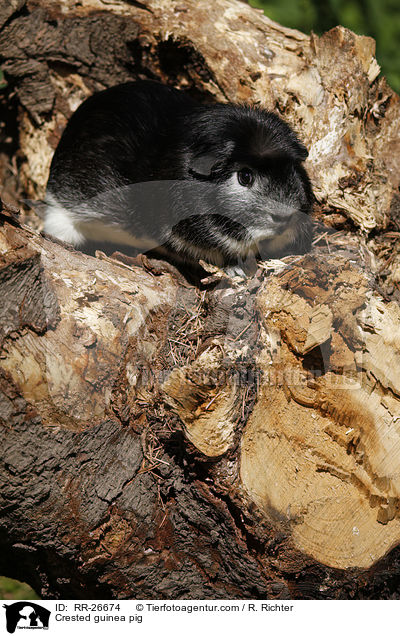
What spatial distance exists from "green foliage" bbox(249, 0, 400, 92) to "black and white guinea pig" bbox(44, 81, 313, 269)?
2455mm

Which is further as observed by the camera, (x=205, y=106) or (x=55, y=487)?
(x=205, y=106)

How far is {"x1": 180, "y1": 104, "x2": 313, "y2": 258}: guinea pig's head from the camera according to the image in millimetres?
2705

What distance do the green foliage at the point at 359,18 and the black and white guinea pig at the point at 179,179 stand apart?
245cm

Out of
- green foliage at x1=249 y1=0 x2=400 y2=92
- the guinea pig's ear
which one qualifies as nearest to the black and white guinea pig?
the guinea pig's ear

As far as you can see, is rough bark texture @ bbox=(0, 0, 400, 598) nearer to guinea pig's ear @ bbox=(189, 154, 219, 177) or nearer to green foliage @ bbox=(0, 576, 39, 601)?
guinea pig's ear @ bbox=(189, 154, 219, 177)

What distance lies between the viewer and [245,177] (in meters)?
2.74

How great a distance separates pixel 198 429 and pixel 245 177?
4.10ft

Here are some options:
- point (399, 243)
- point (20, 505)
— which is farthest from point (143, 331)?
point (399, 243)

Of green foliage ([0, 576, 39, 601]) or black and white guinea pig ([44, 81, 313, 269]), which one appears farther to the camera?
green foliage ([0, 576, 39, 601])

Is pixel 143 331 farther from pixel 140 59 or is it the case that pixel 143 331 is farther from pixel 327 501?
pixel 140 59

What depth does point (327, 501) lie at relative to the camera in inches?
88.4

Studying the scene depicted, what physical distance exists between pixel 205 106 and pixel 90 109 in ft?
2.39
